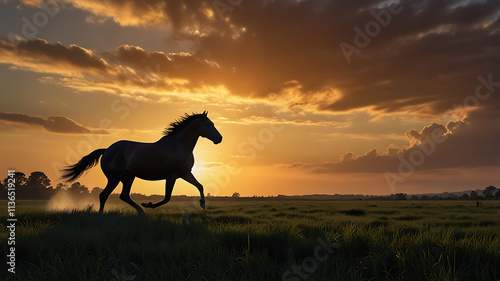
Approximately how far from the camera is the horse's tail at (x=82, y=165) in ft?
38.5

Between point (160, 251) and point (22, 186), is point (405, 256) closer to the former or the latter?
point (160, 251)

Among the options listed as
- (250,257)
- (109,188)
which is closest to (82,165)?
(109,188)

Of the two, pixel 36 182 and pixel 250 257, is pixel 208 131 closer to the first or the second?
pixel 250 257

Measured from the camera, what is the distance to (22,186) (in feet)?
265

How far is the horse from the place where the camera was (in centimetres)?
1030

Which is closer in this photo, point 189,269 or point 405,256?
point 189,269

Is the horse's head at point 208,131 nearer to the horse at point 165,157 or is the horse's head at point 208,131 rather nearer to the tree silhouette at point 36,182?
the horse at point 165,157

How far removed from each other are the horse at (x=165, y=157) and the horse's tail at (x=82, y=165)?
3.11ft

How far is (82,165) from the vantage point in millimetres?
11789

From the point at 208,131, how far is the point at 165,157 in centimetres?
137

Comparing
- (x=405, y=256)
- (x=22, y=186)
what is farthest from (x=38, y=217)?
(x=22, y=186)

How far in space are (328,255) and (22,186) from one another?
299ft

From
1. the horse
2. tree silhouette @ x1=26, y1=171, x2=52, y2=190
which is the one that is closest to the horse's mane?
the horse

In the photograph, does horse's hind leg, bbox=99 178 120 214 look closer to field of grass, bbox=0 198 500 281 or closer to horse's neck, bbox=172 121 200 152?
horse's neck, bbox=172 121 200 152
